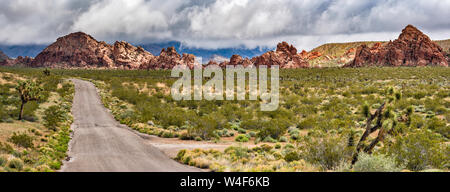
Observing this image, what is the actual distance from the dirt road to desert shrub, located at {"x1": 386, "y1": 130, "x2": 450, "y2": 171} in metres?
8.73

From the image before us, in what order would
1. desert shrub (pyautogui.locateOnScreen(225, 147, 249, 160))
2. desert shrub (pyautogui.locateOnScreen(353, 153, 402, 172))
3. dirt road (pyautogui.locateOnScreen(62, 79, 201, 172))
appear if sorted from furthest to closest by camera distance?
desert shrub (pyautogui.locateOnScreen(225, 147, 249, 160)), dirt road (pyautogui.locateOnScreen(62, 79, 201, 172)), desert shrub (pyautogui.locateOnScreen(353, 153, 402, 172))

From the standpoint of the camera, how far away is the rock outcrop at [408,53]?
97375mm

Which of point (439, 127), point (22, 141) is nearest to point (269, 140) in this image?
point (439, 127)

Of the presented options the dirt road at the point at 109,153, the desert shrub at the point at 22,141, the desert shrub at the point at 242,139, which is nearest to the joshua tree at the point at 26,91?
the dirt road at the point at 109,153

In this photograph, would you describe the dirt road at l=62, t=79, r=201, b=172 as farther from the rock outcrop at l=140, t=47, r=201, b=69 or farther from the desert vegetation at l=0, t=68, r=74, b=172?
the rock outcrop at l=140, t=47, r=201, b=69

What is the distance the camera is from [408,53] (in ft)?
334

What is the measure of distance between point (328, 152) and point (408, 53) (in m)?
115

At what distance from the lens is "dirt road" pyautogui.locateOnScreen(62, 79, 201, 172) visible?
11.0 metres

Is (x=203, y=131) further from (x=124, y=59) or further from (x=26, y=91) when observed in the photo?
(x=124, y=59)

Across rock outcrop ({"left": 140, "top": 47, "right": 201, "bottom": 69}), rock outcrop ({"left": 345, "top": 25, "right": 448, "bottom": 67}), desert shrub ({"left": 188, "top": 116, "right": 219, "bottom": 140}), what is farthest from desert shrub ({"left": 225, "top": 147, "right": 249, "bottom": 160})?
rock outcrop ({"left": 140, "top": 47, "right": 201, "bottom": 69})
